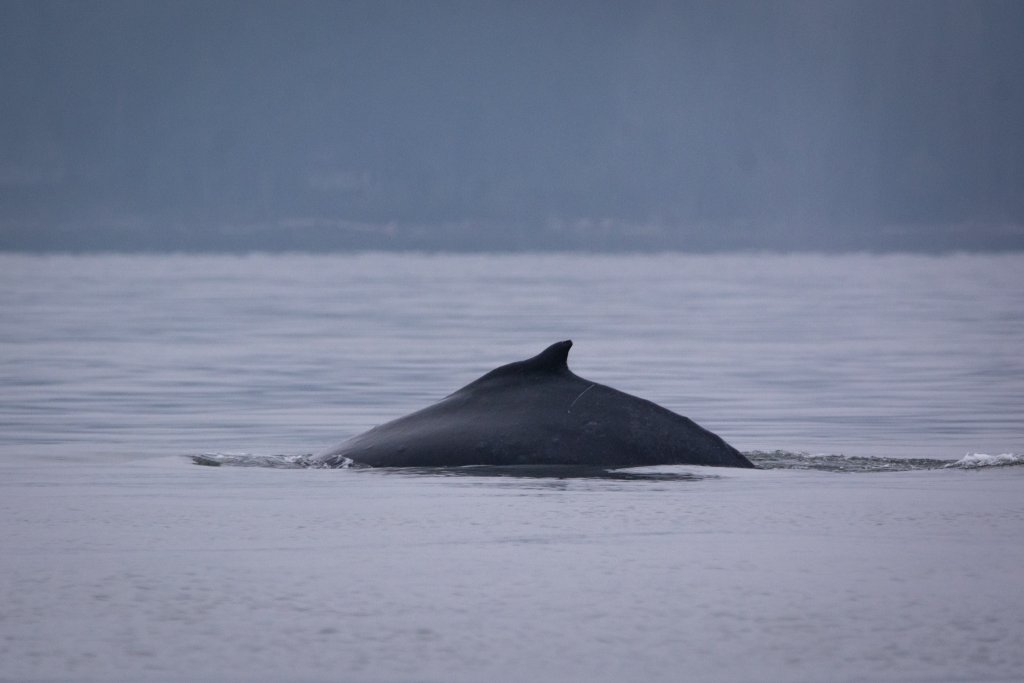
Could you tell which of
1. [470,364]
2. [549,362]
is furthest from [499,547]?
[470,364]

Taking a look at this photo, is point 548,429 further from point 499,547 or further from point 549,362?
point 499,547

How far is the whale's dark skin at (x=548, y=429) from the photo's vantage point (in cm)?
1104

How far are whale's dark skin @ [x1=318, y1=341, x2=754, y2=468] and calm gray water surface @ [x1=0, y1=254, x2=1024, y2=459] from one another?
108 inches

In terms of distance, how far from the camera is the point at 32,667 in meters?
6.28

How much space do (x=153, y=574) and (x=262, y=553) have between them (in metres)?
0.67

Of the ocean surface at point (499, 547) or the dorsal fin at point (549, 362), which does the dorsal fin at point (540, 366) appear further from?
the ocean surface at point (499, 547)

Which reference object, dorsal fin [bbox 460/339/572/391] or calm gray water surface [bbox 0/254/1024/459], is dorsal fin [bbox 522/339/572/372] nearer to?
dorsal fin [bbox 460/339/572/391]

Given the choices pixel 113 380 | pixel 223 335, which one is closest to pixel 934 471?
pixel 113 380

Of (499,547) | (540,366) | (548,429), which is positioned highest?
(540,366)

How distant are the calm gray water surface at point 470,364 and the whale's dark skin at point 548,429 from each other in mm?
2741

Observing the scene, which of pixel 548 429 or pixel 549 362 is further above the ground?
pixel 549 362

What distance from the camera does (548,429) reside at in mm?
11078

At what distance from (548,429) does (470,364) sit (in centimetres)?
1487

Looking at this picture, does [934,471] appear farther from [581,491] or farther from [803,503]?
[581,491]
